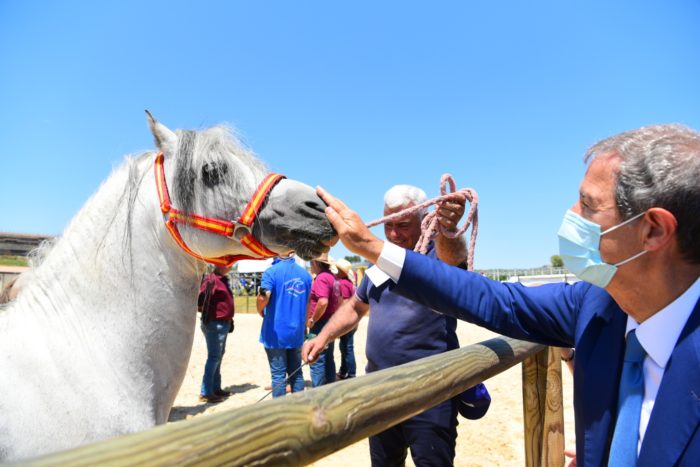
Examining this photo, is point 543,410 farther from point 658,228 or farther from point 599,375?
point 658,228

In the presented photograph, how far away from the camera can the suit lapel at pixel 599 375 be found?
134cm

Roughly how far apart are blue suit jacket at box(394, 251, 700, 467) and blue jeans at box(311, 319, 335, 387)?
4.42 metres

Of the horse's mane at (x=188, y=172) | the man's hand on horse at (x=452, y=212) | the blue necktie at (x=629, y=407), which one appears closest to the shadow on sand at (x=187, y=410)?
the horse's mane at (x=188, y=172)

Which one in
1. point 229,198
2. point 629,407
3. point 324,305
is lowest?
point 324,305

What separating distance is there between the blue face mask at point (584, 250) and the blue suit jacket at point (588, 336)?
17cm

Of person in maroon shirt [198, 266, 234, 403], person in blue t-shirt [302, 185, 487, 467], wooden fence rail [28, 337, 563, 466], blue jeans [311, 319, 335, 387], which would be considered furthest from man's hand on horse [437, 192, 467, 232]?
person in maroon shirt [198, 266, 234, 403]

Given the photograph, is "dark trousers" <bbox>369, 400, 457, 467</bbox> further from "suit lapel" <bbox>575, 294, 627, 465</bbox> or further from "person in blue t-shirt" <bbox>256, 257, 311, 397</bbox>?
"person in blue t-shirt" <bbox>256, 257, 311, 397</bbox>

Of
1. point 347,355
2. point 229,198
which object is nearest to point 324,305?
point 347,355

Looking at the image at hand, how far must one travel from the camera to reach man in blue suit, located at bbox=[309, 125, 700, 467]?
1158mm

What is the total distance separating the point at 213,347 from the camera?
20.2ft

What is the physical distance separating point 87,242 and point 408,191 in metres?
1.81

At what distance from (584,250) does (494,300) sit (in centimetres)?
40

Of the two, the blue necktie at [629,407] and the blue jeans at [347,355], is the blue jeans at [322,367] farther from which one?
the blue necktie at [629,407]

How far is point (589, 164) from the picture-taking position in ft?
4.91
